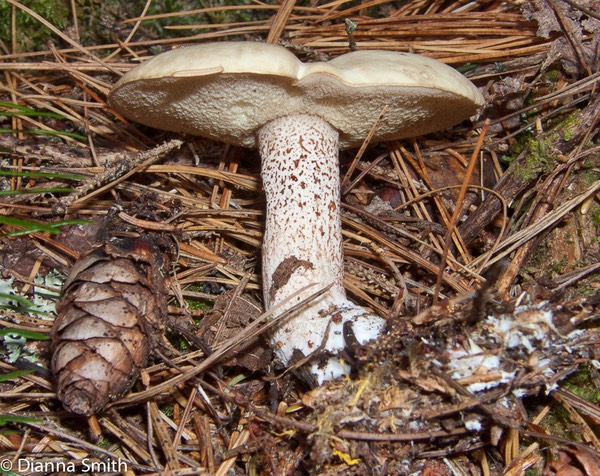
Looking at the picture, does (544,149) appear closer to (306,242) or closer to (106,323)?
(306,242)

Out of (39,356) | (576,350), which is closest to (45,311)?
(39,356)

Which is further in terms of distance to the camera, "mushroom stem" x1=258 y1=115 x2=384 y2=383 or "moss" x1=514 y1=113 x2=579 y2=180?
"moss" x1=514 y1=113 x2=579 y2=180

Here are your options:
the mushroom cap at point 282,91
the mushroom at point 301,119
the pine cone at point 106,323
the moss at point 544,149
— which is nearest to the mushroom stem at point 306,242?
the mushroom at point 301,119

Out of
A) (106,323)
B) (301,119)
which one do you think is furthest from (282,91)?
(106,323)

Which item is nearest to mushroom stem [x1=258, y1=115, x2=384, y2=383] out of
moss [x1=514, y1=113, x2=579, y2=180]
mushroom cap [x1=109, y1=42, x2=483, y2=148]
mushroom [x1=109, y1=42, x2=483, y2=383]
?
mushroom [x1=109, y1=42, x2=483, y2=383]

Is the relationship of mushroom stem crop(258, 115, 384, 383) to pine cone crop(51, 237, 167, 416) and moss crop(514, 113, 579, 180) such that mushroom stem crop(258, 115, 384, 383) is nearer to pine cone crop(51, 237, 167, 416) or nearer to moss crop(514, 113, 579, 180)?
pine cone crop(51, 237, 167, 416)

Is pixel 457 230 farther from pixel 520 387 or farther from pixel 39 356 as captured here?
pixel 39 356
